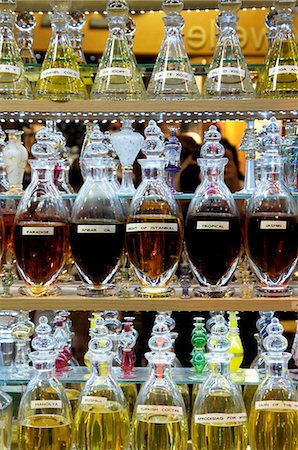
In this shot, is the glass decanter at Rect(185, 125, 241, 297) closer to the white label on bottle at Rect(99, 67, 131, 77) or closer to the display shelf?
the display shelf

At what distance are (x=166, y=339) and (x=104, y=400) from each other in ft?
0.59

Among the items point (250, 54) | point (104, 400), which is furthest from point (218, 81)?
point (250, 54)

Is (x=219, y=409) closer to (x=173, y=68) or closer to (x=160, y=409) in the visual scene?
(x=160, y=409)

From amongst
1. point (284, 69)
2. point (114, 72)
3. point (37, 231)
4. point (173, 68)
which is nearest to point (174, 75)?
point (173, 68)

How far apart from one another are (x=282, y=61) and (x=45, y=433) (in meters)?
0.94

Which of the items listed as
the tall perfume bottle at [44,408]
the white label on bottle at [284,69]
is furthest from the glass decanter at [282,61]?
the tall perfume bottle at [44,408]

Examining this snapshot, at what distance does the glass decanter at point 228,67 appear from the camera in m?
1.68

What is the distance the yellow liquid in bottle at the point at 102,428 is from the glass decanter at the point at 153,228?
26 cm

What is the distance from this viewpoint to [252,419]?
1.66 metres

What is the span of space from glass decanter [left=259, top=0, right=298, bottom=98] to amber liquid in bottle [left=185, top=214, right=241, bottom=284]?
0.30 meters

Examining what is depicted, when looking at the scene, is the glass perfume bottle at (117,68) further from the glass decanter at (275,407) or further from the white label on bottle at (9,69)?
the glass decanter at (275,407)

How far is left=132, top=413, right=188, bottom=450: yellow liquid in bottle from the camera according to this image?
161 cm

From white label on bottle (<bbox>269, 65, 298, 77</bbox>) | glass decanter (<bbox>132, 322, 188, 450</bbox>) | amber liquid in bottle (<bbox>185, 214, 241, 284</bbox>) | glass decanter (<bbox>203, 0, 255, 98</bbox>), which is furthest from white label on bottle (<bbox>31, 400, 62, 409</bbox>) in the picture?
white label on bottle (<bbox>269, 65, 298, 77</bbox>)

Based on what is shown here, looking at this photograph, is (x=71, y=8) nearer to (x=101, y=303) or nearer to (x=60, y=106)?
(x=60, y=106)
